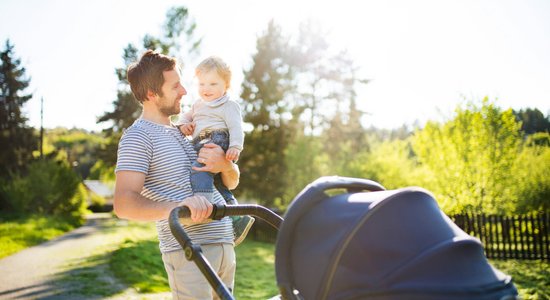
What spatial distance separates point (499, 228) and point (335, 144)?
62.1 ft

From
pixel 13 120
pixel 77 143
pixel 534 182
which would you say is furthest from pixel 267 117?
pixel 77 143

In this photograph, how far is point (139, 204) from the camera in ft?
7.83

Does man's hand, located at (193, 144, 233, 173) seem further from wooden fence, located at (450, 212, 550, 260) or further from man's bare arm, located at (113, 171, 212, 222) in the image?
wooden fence, located at (450, 212, 550, 260)

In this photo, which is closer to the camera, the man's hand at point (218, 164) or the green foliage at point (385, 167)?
the man's hand at point (218, 164)

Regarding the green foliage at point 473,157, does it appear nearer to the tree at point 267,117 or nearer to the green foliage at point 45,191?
the tree at point 267,117

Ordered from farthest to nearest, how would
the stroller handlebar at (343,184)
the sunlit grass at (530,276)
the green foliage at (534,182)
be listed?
1. the green foliage at (534,182)
2. the sunlit grass at (530,276)
3. the stroller handlebar at (343,184)

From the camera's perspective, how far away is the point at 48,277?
10359 millimetres

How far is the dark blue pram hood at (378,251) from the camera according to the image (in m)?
1.60

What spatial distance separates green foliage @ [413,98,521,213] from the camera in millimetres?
16594

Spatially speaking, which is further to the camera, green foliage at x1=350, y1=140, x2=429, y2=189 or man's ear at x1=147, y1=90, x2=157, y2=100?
green foliage at x1=350, y1=140, x2=429, y2=189

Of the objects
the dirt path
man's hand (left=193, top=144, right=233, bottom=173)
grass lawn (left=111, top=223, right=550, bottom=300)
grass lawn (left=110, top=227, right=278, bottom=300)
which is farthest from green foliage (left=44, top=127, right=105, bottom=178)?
man's hand (left=193, top=144, right=233, bottom=173)

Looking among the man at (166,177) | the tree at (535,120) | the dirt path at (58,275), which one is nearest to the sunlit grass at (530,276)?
the dirt path at (58,275)

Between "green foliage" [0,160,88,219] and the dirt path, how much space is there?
14.9 meters

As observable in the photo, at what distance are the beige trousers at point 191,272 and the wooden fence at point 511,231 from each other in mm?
16278
